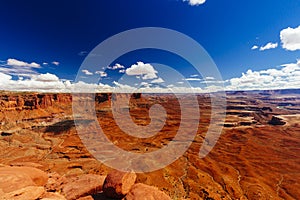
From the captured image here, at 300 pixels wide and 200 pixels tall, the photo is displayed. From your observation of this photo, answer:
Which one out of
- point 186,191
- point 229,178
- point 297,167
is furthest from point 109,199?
point 297,167

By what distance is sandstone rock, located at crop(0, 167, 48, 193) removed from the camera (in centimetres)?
1187

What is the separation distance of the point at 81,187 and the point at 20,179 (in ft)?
14.8

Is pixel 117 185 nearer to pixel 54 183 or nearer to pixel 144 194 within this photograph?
pixel 144 194

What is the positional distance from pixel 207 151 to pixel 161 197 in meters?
Answer: 54.8

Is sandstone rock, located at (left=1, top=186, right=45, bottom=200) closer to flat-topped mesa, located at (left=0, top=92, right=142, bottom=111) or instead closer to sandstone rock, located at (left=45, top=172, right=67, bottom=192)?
sandstone rock, located at (left=45, top=172, right=67, bottom=192)

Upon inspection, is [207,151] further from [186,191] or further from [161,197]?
[161,197]

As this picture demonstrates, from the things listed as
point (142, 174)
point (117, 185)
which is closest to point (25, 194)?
point (117, 185)

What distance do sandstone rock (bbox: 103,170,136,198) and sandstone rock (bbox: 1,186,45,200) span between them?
4441 millimetres

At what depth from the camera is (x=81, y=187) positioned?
51.0ft

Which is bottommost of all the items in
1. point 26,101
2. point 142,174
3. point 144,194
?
point 142,174

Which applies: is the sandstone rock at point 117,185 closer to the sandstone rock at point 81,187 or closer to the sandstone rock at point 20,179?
the sandstone rock at point 81,187

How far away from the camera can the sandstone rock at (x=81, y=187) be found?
14.7m

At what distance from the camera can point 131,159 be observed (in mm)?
55219

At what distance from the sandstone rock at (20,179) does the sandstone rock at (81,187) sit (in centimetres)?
201
